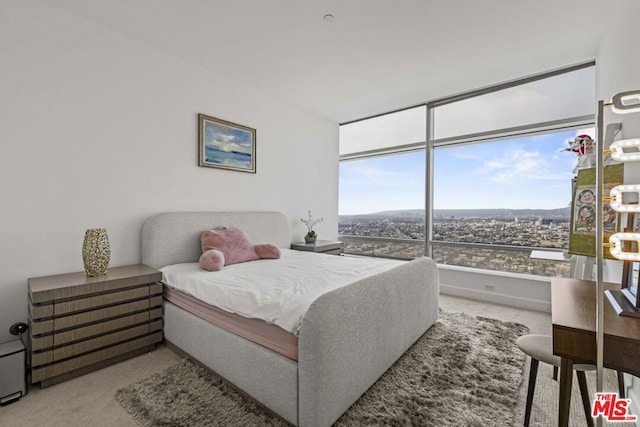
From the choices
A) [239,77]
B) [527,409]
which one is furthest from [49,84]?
[527,409]

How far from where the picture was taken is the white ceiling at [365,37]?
224 centimetres

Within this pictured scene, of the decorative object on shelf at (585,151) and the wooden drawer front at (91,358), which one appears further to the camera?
the decorative object on shelf at (585,151)

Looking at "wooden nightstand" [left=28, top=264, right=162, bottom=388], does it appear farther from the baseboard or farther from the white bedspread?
the baseboard

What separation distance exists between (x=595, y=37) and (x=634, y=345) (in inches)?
121

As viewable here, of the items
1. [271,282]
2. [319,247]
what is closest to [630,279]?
[271,282]

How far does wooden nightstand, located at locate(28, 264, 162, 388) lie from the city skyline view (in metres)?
3.62

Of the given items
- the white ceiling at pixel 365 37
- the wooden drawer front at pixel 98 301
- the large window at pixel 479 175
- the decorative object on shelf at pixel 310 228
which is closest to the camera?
the wooden drawer front at pixel 98 301

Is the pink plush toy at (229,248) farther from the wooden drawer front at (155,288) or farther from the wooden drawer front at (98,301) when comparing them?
the wooden drawer front at (98,301)

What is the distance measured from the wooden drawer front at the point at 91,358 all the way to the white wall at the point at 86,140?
591mm

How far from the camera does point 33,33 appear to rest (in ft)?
7.07

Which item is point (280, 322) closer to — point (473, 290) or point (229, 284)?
point (229, 284)

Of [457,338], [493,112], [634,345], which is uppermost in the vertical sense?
[493,112]

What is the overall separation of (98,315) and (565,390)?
109 inches

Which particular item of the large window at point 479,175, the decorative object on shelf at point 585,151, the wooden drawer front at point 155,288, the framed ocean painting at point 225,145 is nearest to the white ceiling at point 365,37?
the large window at point 479,175
